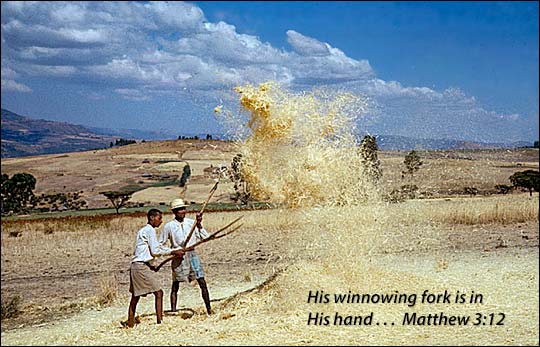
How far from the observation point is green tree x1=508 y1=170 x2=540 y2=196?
21.5 metres

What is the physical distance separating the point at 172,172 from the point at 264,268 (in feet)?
61.5

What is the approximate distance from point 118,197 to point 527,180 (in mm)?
17411

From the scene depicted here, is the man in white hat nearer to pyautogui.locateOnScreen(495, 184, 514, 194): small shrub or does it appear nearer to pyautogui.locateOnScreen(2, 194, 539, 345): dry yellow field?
pyautogui.locateOnScreen(2, 194, 539, 345): dry yellow field

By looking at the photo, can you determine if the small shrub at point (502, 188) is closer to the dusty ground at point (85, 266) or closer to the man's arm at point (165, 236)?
the dusty ground at point (85, 266)

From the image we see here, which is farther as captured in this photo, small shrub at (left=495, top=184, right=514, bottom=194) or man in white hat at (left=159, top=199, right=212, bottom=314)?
small shrub at (left=495, top=184, right=514, bottom=194)

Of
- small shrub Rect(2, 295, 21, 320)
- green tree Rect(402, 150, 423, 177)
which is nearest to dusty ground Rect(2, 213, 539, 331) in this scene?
small shrub Rect(2, 295, 21, 320)

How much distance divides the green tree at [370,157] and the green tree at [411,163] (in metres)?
2.63

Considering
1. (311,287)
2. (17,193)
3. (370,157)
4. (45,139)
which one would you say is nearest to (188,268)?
(311,287)

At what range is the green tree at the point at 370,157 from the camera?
341 inches

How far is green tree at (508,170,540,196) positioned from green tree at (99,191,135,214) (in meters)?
16.0

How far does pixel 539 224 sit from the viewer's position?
18.1 metres

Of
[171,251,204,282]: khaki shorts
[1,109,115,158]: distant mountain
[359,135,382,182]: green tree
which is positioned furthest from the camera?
[1,109,115,158]: distant mountain

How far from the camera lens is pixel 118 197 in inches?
1043

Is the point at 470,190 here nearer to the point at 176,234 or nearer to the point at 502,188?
the point at 502,188
